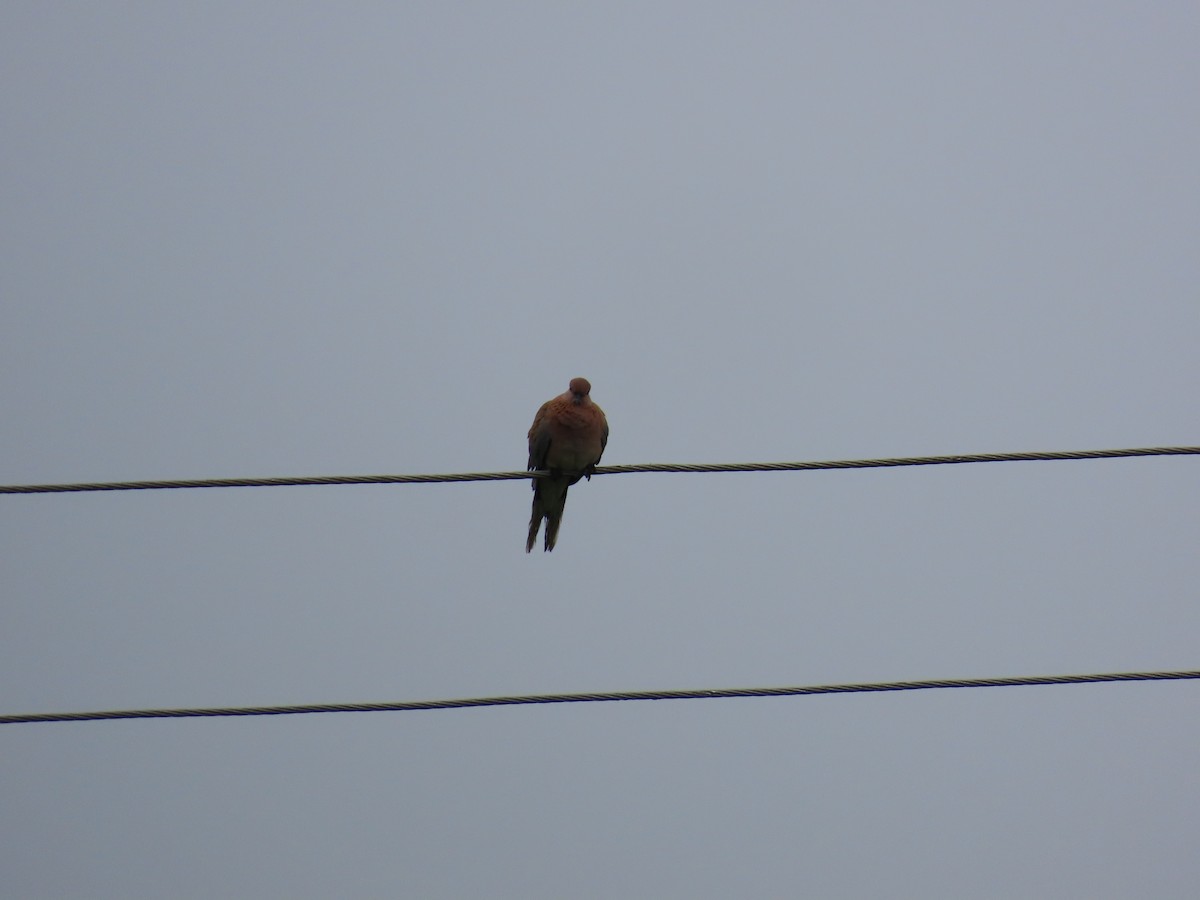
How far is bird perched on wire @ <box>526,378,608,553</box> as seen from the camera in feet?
24.5

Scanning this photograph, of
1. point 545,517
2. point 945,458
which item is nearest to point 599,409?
point 545,517

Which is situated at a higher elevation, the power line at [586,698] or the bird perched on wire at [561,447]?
the bird perched on wire at [561,447]

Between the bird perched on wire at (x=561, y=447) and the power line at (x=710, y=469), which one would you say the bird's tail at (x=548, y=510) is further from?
the power line at (x=710, y=469)

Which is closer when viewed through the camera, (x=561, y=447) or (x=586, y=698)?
(x=586, y=698)

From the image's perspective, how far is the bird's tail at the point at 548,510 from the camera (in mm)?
7629

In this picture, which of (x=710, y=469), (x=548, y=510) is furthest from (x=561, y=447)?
(x=710, y=469)

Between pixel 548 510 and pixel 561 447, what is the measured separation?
1.35ft

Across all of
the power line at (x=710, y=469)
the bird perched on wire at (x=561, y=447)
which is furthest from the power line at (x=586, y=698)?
the bird perched on wire at (x=561, y=447)

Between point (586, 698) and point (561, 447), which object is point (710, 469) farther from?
point (561, 447)

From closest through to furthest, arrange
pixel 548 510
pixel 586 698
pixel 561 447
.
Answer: pixel 586 698 < pixel 561 447 < pixel 548 510

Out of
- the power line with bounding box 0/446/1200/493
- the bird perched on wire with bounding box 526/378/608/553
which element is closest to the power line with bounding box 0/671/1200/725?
the power line with bounding box 0/446/1200/493

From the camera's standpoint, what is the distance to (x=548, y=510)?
7699 millimetres

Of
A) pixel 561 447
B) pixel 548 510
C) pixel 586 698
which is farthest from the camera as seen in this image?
pixel 548 510

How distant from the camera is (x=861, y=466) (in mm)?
4598
